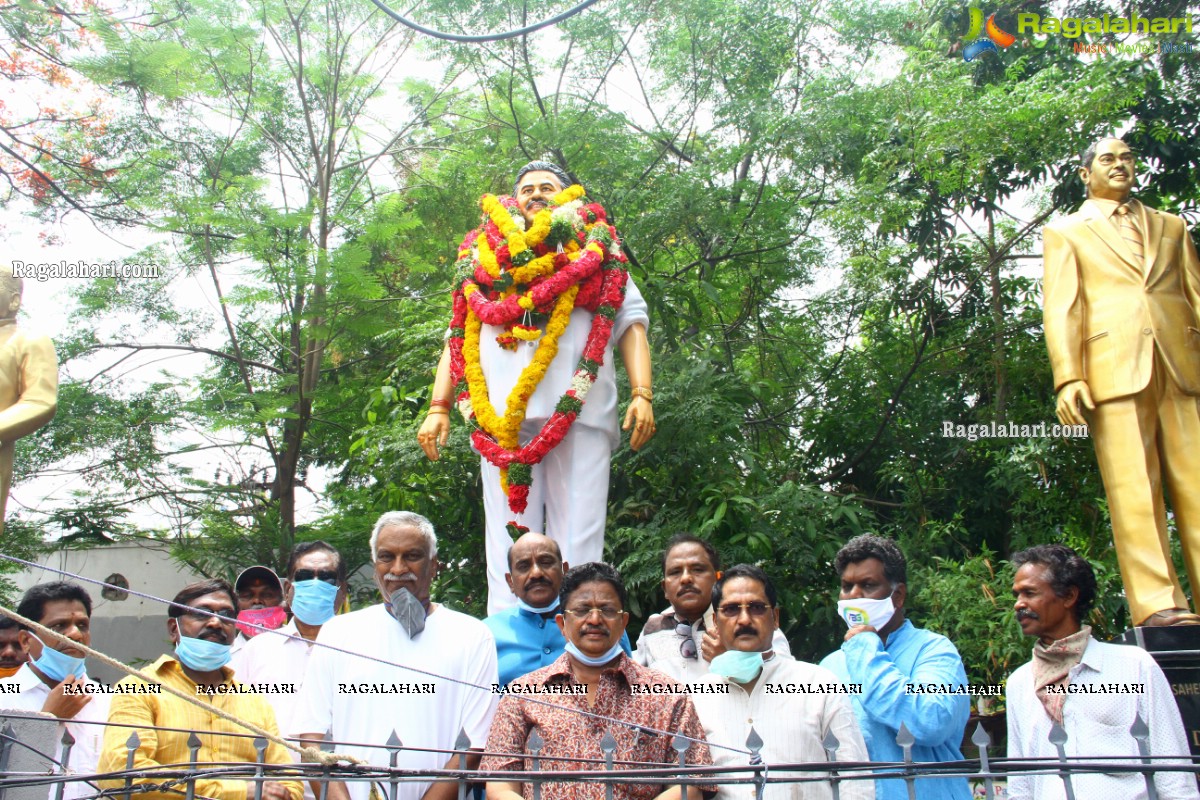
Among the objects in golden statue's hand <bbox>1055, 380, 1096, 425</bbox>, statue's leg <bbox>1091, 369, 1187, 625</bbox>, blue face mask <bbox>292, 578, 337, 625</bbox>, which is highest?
golden statue's hand <bbox>1055, 380, 1096, 425</bbox>

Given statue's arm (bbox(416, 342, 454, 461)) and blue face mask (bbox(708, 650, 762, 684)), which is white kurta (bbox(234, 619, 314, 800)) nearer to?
statue's arm (bbox(416, 342, 454, 461))

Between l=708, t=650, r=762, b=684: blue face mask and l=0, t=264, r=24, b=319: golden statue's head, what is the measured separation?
4.21 metres

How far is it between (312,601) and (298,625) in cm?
19

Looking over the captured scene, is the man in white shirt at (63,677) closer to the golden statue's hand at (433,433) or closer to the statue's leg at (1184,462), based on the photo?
the golden statue's hand at (433,433)

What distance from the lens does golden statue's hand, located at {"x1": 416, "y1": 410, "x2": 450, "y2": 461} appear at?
20.3 feet

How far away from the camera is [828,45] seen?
39.5 feet

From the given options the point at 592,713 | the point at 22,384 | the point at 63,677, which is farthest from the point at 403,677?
the point at 22,384

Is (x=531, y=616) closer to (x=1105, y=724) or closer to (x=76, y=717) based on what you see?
(x=76, y=717)

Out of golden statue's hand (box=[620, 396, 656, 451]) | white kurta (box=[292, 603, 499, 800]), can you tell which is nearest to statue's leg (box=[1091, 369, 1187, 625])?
golden statue's hand (box=[620, 396, 656, 451])

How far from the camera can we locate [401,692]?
4078 mm

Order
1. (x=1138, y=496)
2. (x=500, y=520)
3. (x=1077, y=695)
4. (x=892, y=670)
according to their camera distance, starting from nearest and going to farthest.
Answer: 1. (x=1077, y=695)
2. (x=892, y=670)
3. (x=1138, y=496)
4. (x=500, y=520)
